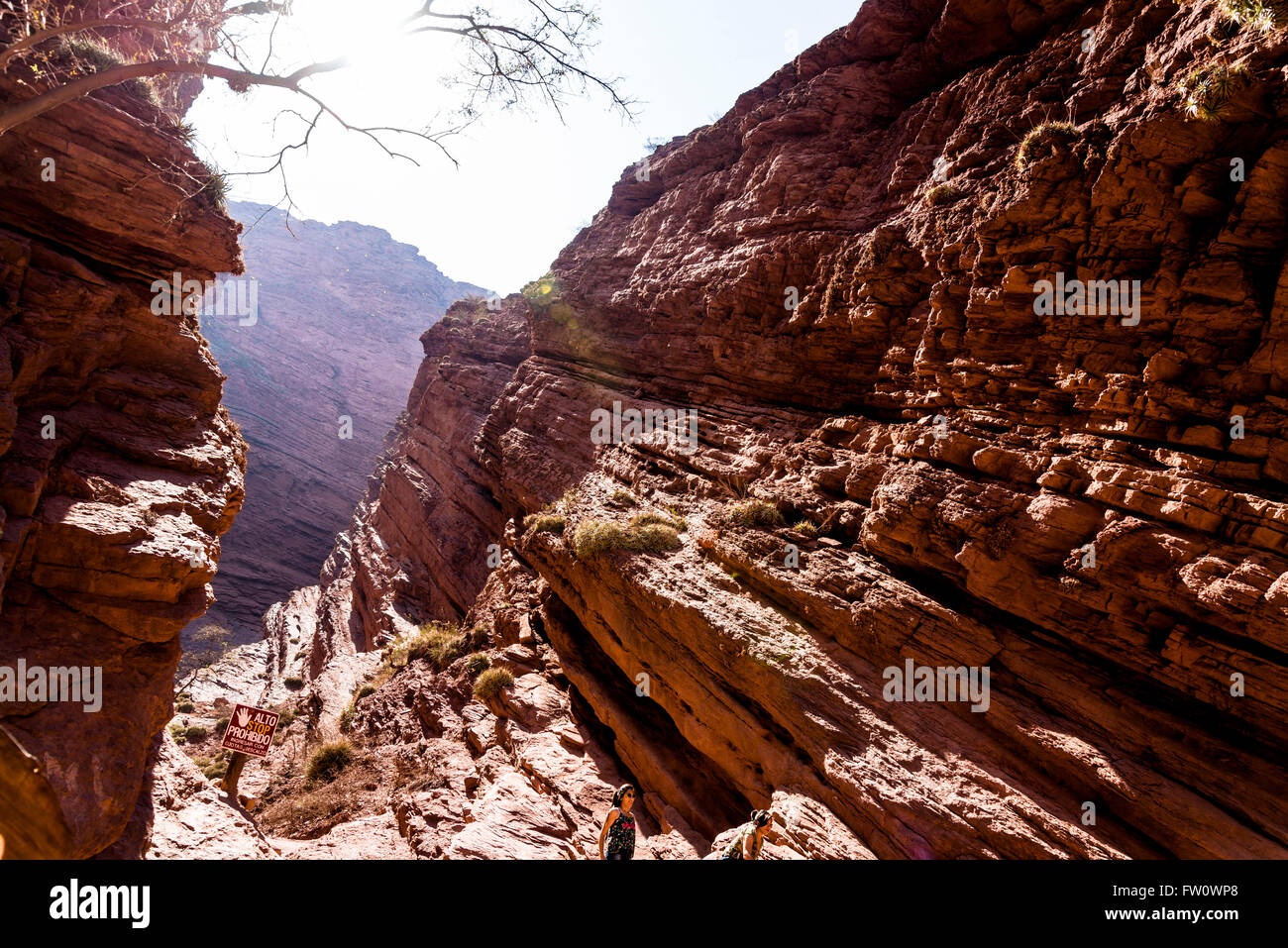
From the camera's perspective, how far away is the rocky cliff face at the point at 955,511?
6.76 meters

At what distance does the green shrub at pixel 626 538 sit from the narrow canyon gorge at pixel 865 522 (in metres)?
0.09

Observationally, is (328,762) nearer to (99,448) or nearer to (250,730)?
(250,730)

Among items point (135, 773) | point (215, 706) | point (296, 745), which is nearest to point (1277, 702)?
point (135, 773)

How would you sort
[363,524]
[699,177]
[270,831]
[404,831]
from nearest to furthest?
[404,831] → [270,831] → [699,177] → [363,524]

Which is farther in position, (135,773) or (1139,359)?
(1139,359)

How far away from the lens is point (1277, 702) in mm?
6105

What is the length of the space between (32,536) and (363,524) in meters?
36.5

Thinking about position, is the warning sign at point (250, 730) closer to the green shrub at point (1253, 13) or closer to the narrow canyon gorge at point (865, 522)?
the narrow canyon gorge at point (865, 522)

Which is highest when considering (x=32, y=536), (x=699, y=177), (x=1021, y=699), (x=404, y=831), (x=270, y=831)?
(x=699, y=177)

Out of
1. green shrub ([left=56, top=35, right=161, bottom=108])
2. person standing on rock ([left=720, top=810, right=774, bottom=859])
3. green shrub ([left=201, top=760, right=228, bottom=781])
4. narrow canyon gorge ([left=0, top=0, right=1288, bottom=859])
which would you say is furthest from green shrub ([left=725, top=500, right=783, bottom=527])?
green shrub ([left=201, top=760, right=228, bottom=781])

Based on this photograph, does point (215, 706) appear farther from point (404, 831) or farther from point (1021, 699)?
point (1021, 699)

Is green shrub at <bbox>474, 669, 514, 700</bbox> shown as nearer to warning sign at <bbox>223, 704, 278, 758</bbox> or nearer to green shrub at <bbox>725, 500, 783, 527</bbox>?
warning sign at <bbox>223, 704, 278, 758</bbox>

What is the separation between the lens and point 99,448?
8062 millimetres

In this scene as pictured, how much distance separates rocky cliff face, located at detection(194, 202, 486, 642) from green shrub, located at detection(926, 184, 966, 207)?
94.6 feet
